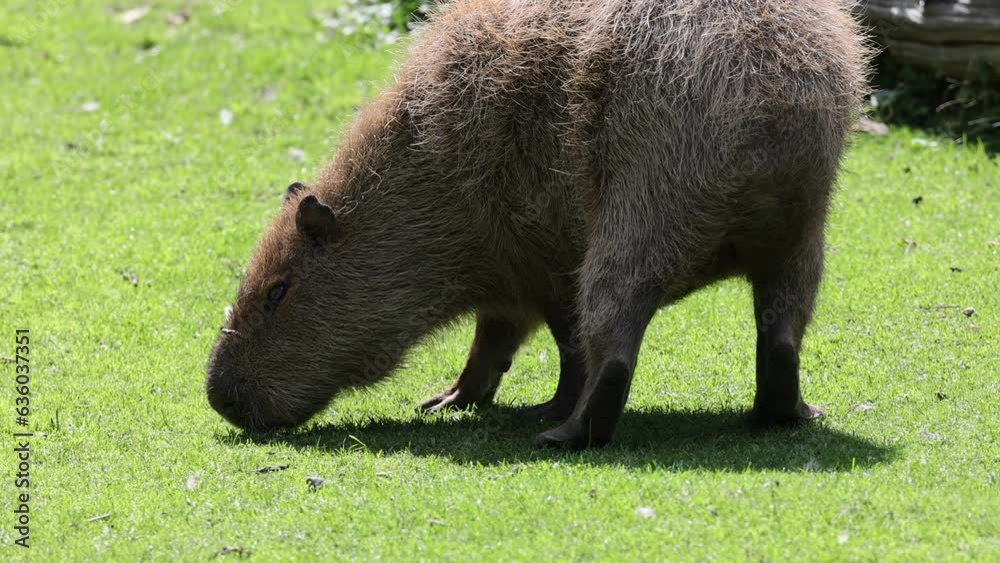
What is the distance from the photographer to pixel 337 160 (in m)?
6.92

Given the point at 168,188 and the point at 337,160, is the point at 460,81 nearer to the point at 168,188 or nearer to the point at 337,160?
the point at 337,160

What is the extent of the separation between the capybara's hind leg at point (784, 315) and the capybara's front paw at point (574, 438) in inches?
32.8

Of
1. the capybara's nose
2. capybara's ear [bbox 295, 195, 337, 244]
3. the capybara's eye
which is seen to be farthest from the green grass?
capybara's ear [bbox 295, 195, 337, 244]

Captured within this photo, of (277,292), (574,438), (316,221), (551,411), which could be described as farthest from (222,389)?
(574,438)

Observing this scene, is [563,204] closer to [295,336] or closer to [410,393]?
[295,336]

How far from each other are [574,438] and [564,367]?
0.96m

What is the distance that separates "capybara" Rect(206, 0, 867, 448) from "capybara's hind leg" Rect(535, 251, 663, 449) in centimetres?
→ 1

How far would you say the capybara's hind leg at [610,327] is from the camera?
5836 millimetres

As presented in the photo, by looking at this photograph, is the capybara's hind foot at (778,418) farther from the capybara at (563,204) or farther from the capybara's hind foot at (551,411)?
the capybara's hind foot at (551,411)

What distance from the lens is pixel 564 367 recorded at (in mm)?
6965

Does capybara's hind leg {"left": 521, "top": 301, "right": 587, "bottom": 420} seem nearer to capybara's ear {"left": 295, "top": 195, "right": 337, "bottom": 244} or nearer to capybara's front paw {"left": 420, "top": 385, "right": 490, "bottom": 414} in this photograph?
capybara's front paw {"left": 420, "top": 385, "right": 490, "bottom": 414}

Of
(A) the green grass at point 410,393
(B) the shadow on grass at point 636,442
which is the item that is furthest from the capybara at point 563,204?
(A) the green grass at point 410,393

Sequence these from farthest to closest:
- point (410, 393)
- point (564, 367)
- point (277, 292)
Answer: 1. point (410, 393)
2. point (564, 367)
3. point (277, 292)

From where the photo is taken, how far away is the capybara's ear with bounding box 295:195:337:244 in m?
6.58
